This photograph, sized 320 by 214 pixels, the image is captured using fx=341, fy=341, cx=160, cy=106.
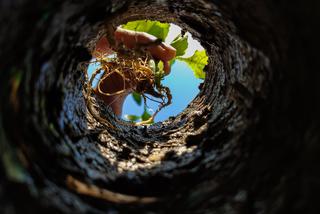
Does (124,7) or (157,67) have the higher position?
(124,7)

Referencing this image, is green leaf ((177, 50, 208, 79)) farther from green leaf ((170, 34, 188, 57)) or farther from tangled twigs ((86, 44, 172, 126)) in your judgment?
tangled twigs ((86, 44, 172, 126))

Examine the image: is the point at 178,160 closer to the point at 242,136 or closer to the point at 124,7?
the point at 242,136

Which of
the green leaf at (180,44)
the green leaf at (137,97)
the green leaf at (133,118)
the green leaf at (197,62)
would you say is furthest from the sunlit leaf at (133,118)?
the green leaf at (180,44)

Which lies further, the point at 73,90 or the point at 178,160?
the point at 73,90

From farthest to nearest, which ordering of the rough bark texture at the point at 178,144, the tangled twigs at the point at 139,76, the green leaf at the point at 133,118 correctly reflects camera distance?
the green leaf at the point at 133,118 < the tangled twigs at the point at 139,76 < the rough bark texture at the point at 178,144

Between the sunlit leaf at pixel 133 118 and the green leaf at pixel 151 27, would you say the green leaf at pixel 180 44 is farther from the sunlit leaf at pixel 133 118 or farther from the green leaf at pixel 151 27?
the sunlit leaf at pixel 133 118

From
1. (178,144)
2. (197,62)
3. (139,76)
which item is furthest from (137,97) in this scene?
(178,144)

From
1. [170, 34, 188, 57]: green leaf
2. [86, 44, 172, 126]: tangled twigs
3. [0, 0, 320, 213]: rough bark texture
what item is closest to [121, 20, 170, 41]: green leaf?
[170, 34, 188, 57]: green leaf

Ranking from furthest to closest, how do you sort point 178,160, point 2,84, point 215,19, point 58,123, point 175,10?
point 175,10
point 215,19
point 178,160
point 58,123
point 2,84

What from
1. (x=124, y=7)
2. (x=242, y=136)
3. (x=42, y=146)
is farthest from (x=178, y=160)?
(x=124, y=7)
